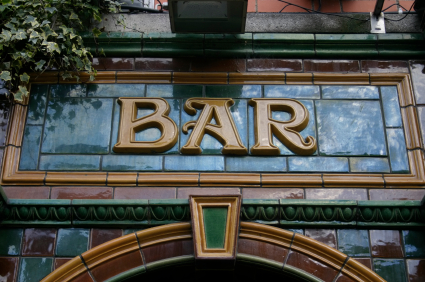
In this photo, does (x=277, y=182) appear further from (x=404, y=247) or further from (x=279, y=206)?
(x=404, y=247)

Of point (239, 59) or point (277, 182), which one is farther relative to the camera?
point (239, 59)

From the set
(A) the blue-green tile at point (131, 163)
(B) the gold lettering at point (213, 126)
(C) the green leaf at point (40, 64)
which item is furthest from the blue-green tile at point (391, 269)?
(C) the green leaf at point (40, 64)

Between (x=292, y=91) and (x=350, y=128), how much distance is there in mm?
556

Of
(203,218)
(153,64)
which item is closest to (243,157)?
(203,218)

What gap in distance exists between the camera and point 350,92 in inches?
184

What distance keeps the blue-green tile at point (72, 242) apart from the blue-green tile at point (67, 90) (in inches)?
46.0

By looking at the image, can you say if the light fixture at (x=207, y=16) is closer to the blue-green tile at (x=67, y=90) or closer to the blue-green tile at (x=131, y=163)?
the blue-green tile at (x=67, y=90)

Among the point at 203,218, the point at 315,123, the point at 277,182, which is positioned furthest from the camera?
the point at 315,123

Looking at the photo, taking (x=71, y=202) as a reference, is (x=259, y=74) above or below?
above

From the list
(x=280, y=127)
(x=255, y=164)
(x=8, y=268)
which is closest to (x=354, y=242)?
(x=255, y=164)

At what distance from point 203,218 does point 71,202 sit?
96cm

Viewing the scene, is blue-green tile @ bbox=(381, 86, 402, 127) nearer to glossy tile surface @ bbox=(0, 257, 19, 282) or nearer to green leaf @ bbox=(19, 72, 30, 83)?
green leaf @ bbox=(19, 72, 30, 83)

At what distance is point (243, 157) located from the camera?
14.4 ft

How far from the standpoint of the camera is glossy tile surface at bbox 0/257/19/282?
3926 millimetres
